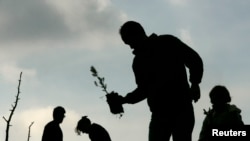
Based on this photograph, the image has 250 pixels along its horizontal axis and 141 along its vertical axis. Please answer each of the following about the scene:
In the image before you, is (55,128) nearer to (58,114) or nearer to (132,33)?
(58,114)

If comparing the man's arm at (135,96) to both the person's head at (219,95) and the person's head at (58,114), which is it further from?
the person's head at (58,114)

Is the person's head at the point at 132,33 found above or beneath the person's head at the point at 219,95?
beneath

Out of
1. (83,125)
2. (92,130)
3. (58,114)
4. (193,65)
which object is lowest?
(193,65)

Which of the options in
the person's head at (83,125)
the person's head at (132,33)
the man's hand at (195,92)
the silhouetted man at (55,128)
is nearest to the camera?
the man's hand at (195,92)

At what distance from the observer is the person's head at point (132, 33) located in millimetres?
5039

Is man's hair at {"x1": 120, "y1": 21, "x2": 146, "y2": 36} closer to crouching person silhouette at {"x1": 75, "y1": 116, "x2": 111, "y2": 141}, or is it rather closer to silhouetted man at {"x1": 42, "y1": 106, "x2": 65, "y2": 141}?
crouching person silhouette at {"x1": 75, "y1": 116, "x2": 111, "y2": 141}

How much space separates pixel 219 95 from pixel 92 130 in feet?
14.0

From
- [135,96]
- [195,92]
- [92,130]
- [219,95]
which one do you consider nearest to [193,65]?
[195,92]

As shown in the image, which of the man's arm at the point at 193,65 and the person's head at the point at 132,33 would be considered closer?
the man's arm at the point at 193,65

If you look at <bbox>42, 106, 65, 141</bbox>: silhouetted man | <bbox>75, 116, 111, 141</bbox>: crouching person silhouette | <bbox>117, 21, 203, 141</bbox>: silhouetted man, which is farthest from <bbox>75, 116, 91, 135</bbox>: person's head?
<bbox>117, 21, 203, 141</bbox>: silhouetted man

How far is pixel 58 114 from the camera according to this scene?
436 inches

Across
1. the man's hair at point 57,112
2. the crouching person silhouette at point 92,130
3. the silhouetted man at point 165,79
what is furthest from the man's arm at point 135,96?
the man's hair at point 57,112

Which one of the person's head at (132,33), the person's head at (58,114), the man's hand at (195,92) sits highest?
the person's head at (58,114)

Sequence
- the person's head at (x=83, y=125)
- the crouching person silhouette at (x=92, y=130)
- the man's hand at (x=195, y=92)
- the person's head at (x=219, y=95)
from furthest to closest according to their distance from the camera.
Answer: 1. the person's head at (x=83, y=125)
2. the crouching person silhouette at (x=92, y=130)
3. the person's head at (x=219, y=95)
4. the man's hand at (x=195, y=92)
